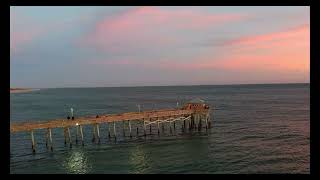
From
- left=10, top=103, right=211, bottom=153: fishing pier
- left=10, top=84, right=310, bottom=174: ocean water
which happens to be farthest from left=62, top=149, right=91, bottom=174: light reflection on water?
left=10, top=103, right=211, bottom=153: fishing pier

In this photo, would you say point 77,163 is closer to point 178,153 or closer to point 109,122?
point 178,153

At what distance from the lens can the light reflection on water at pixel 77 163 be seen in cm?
3734

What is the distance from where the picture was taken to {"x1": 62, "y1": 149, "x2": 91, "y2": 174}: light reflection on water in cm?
3734

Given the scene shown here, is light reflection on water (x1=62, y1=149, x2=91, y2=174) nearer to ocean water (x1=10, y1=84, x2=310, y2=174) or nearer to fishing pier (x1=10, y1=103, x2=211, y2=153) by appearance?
ocean water (x1=10, y1=84, x2=310, y2=174)

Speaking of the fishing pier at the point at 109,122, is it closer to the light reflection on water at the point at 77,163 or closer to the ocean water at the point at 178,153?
the ocean water at the point at 178,153

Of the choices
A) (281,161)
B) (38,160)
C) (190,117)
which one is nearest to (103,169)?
(38,160)

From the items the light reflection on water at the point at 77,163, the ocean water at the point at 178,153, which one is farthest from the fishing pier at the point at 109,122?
the light reflection on water at the point at 77,163

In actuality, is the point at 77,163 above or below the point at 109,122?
below

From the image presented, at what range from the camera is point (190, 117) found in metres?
62.1

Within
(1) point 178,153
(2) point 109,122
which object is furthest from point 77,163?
A: (2) point 109,122

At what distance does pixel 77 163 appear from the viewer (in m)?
39.9
